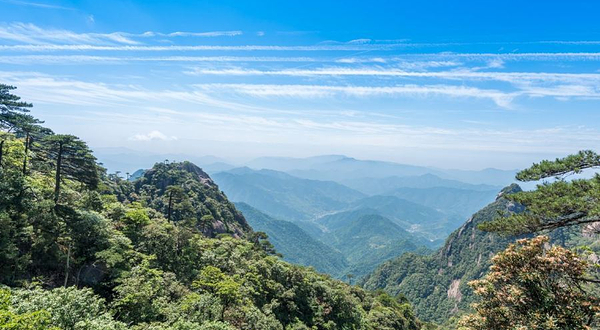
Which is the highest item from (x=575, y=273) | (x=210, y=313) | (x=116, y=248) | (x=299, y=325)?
(x=575, y=273)

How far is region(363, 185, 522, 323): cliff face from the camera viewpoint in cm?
13462

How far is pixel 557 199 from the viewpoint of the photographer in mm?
11828

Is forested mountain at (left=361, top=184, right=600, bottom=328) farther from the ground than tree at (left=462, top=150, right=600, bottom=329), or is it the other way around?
tree at (left=462, top=150, right=600, bottom=329)

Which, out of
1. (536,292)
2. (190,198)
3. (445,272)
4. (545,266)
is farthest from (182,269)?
(445,272)

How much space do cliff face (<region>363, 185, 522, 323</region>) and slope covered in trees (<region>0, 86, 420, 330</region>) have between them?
119 meters

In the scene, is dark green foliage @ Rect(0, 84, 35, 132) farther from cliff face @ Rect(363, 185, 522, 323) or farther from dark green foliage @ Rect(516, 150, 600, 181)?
cliff face @ Rect(363, 185, 522, 323)

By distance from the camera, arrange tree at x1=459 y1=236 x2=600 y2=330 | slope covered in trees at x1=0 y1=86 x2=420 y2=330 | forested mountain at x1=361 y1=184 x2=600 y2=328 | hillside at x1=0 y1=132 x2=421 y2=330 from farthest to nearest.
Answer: forested mountain at x1=361 y1=184 x2=600 y2=328 < slope covered in trees at x1=0 y1=86 x2=420 y2=330 < hillside at x1=0 y1=132 x2=421 y2=330 < tree at x1=459 y1=236 x2=600 y2=330

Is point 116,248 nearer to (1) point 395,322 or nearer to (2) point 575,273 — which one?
(2) point 575,273

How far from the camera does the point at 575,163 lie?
1220cm

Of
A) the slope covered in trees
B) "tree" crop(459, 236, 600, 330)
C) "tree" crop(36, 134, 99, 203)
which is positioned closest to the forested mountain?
the slope covered in trees

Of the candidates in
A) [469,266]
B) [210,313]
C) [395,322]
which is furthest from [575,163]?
[469,266]

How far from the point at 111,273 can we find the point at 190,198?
204ft

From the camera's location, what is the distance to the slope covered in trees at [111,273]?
13742mm

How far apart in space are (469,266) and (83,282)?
551ft
